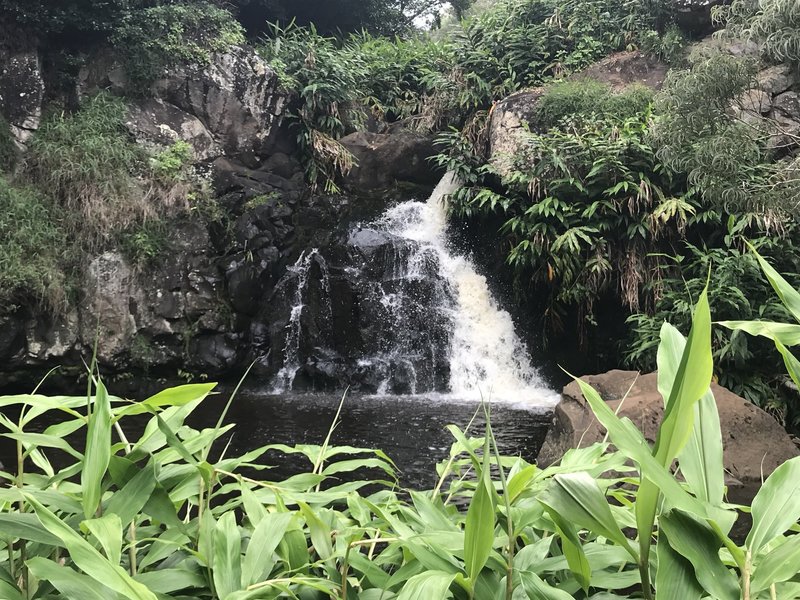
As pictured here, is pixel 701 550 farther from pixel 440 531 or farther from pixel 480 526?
pixel 440 531

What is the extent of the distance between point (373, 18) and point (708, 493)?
15.8 meters

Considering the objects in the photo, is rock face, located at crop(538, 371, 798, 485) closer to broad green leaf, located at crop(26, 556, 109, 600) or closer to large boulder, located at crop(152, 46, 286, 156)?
broad green leaf, located at crop(26, 556, 109, 600)

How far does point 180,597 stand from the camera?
808mm

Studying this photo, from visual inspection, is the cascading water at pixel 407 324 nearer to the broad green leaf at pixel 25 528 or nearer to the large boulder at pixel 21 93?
the large boulder at pixel 21 93

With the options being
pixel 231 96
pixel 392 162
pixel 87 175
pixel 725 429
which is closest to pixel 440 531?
pixel 725 429

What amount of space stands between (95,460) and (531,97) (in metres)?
10.1

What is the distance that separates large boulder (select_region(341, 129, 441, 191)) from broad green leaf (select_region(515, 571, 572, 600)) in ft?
35.7

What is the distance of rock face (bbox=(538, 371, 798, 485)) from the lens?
4.47 metres

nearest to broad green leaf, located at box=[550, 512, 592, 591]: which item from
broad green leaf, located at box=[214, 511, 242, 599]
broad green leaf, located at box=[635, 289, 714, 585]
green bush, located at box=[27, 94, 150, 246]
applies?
broad green leaf, located at box=[635, 289, 714, 585]

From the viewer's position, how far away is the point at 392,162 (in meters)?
11.3

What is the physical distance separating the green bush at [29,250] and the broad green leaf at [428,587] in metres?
8.59

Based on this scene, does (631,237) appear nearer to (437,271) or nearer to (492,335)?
(492,335)

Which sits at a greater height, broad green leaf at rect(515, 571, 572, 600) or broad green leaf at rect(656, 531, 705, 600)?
broad green leaf at rect(656, 531, 705, 600)

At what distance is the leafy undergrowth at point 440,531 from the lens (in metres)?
0.62
